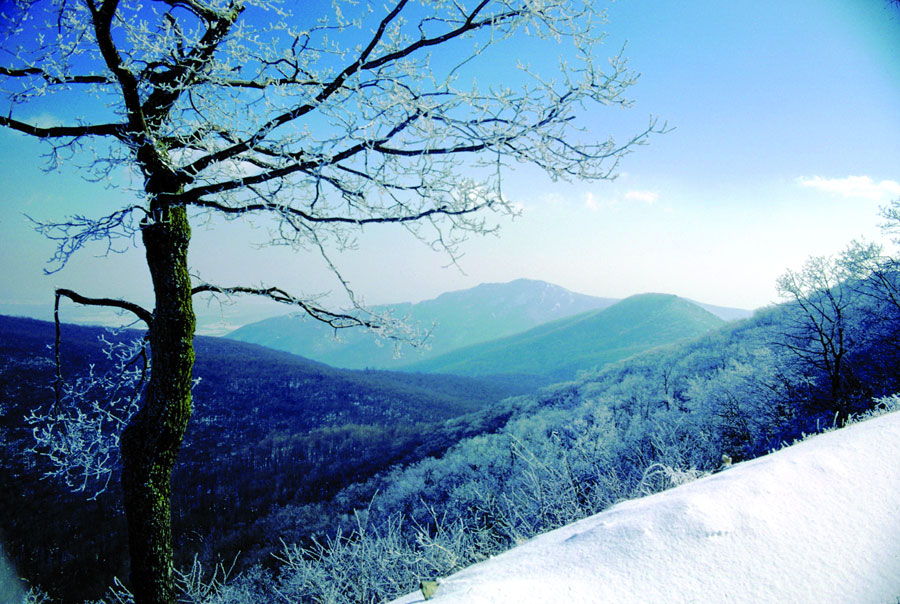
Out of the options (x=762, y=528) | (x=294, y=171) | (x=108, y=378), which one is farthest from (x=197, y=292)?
(x=762, y=528)

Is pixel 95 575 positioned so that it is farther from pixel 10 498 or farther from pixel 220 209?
pixel 220 209

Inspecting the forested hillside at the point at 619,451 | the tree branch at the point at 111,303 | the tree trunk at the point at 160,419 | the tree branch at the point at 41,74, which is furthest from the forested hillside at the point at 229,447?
the forested hillside at the point at 619,451

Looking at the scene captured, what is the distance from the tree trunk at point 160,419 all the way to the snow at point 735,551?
2.58m

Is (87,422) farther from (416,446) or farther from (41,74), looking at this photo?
(416,446)

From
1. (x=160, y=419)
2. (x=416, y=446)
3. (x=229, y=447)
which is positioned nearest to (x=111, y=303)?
(x=160, y=419)

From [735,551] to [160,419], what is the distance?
397cm

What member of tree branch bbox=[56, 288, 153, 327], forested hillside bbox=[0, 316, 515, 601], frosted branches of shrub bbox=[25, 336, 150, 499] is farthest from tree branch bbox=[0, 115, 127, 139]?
forested hillside bbox=[0, 316, 515, 601]

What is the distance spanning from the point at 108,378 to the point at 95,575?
8726cm

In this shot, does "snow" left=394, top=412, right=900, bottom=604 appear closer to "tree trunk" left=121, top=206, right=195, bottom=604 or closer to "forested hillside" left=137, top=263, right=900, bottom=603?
"forested hillside" left=137, top=263, right=900, bottom=603

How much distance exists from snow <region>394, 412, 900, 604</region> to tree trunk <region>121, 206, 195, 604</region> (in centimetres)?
258

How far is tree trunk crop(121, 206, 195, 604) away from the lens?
2.95m

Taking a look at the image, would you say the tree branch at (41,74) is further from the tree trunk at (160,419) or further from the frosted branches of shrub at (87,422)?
the frosted branches of shrub at (87,422)

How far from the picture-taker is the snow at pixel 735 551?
1394 mm

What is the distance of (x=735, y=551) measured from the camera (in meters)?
A: 1.52
